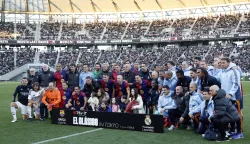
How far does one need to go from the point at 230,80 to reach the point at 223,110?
3.13 ft

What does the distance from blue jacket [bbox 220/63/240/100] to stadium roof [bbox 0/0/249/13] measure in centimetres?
4503

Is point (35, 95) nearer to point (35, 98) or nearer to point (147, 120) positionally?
point (35, 98)

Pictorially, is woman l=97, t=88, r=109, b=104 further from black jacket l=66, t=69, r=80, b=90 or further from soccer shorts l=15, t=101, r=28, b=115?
soccer shorts l=15, t=101, r=28, b=115

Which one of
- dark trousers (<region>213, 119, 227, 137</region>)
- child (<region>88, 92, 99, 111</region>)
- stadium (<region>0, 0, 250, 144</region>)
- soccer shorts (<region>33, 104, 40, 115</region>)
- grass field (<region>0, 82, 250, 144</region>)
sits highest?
stadium (<region>0, 0, 250, 144</region>)

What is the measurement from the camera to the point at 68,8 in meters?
56.7

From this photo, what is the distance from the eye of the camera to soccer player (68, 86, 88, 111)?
10383 millimetres

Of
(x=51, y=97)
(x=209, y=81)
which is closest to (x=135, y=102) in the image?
(x=209, y=81)

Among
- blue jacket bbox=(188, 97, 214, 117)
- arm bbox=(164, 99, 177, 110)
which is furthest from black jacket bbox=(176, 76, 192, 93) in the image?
blue jacket bbox=(188, 97, 214, 117)

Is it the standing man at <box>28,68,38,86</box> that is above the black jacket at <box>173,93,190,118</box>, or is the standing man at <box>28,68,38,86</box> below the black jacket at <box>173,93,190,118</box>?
above

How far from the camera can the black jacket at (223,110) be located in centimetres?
706

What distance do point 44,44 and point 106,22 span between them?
1192 centimetres

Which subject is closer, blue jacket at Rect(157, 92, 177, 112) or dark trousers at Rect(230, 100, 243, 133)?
dark trousers at Rect(230, 100, 243, 133)

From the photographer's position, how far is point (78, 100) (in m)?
10.5

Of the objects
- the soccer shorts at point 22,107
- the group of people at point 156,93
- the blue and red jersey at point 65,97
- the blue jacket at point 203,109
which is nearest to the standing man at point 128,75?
the group of people at point 156,93
